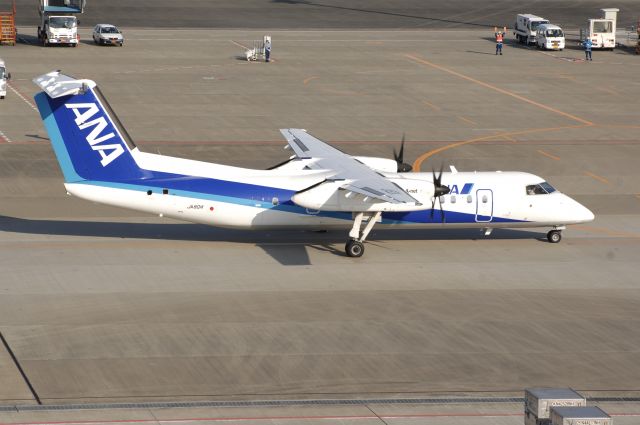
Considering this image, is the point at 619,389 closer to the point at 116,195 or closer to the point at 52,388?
the point at 52,388

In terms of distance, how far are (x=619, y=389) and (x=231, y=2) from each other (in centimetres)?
9493

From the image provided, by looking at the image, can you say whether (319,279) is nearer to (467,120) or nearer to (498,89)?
(467,120)

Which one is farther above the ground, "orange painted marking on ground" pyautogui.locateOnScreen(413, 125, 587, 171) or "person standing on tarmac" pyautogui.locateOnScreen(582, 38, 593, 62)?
"person standing on tarmac" pyautogui.locateOnScreen(582, 38, 593, 62)

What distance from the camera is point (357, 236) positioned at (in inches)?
1473

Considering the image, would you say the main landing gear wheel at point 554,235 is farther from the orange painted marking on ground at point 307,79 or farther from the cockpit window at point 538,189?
the orange painted marking on ground at point 307,79

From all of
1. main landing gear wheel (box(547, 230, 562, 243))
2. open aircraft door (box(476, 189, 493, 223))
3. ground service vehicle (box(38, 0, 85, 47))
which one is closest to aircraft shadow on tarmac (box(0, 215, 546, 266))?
main landing gear wheel (box(547, 230, 562, 243))

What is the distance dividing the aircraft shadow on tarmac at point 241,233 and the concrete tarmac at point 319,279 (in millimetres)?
131

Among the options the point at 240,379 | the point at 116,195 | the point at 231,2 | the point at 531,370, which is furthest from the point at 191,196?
the point at 231,2

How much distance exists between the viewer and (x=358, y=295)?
33.5 m

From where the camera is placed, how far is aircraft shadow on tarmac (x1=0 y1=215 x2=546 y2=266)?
1550 inches

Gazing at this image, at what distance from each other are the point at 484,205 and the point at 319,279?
7.34m

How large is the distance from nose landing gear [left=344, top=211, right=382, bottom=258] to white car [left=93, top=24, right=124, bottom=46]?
52.7 meters

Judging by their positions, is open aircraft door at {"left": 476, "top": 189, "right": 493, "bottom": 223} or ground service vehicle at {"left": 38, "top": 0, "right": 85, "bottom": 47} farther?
ground service vehicle at {"left": 38, "top": 0, "right": 85, "bottom": 47}

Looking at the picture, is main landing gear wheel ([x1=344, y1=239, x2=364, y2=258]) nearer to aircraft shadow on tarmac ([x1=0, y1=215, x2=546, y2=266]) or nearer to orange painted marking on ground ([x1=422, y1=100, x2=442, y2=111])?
aircraft shadow on tarmac ([x1=0, y1=215, x2=546, y2=266])
